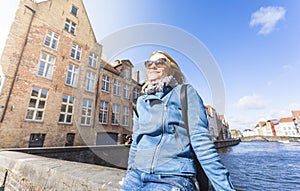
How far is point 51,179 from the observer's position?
2.27 m

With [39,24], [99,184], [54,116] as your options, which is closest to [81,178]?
[99,184]

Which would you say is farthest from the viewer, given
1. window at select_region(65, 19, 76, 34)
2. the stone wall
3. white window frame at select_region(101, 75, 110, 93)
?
white window frame at select_region(101, 75, 110, 93)

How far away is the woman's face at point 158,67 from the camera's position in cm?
144

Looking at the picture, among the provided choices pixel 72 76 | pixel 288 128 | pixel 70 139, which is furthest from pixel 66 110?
pixel 288 128

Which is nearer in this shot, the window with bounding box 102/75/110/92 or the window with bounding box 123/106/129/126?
the window with bounding box 102/75/110/92

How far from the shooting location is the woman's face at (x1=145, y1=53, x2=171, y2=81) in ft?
4.71

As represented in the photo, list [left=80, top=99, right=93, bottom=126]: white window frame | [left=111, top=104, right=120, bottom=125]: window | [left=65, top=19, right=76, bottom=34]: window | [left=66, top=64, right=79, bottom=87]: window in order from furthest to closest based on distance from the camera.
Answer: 1. [left=111, top=104, right=120, bottom=125]: window
2. [left=65, top=19, right=76, bottom=34]: window
3. [left=80, top=99, right=93, bottom=126]: white window frame
4. [left=66, top=64, right=79, bottom=87]: window

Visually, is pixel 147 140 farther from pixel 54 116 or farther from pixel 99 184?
pixel 54 116

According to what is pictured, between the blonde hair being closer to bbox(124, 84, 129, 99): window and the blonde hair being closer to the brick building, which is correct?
the brick building

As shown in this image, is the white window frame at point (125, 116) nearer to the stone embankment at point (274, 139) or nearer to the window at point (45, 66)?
A: the window at point (45, 66)

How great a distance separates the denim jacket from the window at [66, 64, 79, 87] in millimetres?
13377

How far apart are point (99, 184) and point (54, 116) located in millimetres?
11512

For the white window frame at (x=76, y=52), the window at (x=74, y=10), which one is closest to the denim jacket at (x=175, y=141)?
the white window frame at (x=76, y=52)

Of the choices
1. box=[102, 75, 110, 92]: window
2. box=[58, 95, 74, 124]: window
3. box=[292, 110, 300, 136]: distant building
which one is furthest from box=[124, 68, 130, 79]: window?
box=[292, 110, 300, 136]: distant building
